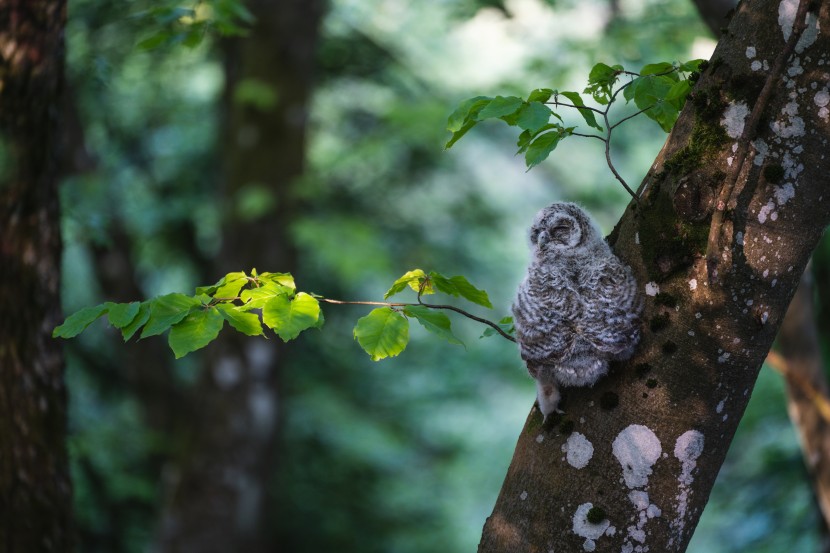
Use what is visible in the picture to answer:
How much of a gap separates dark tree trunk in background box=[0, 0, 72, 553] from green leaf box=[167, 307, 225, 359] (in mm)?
1335

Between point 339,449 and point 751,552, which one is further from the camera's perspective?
point 339,449

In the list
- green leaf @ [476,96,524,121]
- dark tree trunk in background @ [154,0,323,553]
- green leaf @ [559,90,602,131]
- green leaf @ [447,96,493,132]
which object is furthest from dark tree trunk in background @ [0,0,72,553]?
dark tree trunk in background @ [154,0,323,553]

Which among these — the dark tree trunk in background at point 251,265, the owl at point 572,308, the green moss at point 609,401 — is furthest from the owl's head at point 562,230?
the dark tree trunk in background at point 251,265

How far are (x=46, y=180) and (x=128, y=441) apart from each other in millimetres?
5852

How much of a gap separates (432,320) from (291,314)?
33cm

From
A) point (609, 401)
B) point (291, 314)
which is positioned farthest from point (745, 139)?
point (291, 314)

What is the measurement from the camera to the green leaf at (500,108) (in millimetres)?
1896

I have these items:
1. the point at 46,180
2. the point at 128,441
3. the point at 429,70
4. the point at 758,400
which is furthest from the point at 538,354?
the point at 429,70

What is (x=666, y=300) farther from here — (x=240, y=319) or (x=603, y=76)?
(x=240, y=319)

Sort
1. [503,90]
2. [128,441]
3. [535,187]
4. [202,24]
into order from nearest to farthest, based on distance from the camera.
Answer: [202,24], [503,90], [128,441], [535,187]

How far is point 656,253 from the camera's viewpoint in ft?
5.96

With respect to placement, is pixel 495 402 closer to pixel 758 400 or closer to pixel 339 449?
pixel 339 449

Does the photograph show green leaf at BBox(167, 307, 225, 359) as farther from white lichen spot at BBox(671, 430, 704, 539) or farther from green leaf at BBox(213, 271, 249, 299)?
white lichen spot at BBox(671, 430, 704, 539)

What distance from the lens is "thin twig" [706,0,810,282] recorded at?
1.67 m
